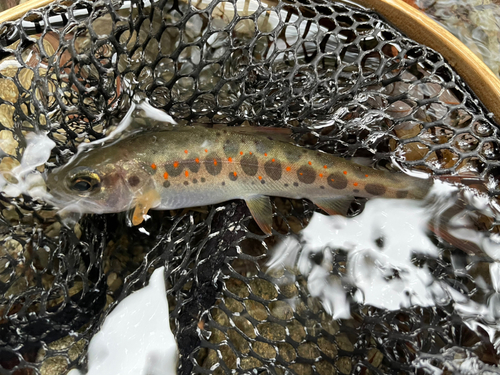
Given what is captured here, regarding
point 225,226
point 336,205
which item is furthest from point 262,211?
point 336,205

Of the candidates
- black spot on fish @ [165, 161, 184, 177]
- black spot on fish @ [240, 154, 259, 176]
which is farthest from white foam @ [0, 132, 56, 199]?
black spot on fish @ [240, 154, 259, 176]

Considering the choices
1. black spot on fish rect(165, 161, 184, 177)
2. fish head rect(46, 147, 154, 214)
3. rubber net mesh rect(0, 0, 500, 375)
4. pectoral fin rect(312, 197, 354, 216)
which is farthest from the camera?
pectoral fin rect(312, 197, 354, 216)

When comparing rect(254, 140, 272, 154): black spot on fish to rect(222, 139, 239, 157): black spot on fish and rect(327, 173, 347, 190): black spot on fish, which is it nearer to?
rect(222, 139, 239, 157): black spot on fish

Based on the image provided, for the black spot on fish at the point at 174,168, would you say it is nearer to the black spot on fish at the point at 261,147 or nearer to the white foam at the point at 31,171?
the black spot on fish at the point at 261,147

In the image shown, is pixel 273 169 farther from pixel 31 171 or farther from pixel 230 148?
pixel 31 171

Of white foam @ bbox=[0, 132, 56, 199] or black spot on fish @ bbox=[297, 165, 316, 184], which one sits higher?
black spot on fish @ bbox=[297, 165, 316, 184]

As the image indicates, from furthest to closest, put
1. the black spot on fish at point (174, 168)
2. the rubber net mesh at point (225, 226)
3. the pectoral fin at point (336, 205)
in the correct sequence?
1. the pectoral fin at point (336, 205)
2. the black spot on fish at point (174, 168)
3. the rubber net mesh at point (225, 226)

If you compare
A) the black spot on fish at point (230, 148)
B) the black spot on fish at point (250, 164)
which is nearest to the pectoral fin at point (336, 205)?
the black spot on fish at point (250, 164)
